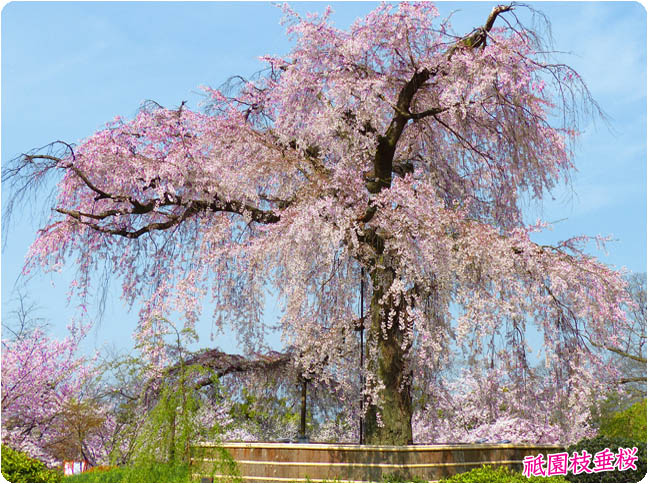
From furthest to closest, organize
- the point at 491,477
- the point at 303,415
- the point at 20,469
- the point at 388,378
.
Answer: the point at 303,415, the point at 388,378, the point at 20,469, the point at 491,477

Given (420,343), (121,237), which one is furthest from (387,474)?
(121,237)

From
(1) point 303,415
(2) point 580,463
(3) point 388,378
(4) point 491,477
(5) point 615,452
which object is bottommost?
(4) point 491,477

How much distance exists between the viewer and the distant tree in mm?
10492

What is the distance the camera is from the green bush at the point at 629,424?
18188mm

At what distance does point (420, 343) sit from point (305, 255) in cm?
243

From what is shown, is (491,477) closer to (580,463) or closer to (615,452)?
(580,463)

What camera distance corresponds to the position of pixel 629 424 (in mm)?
18656

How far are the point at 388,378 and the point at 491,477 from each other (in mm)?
2444

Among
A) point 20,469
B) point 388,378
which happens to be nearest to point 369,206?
point 388,378

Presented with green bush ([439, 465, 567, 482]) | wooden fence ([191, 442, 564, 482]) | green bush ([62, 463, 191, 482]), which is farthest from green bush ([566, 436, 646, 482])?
green bush ([62, 463, 191, 482])

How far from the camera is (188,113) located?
42.9 feet

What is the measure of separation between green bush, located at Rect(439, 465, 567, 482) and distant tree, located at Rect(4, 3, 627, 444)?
1457 mm

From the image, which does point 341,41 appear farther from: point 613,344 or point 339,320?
point 613,344

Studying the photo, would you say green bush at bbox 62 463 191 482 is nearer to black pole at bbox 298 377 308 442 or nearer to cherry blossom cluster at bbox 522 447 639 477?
black pole at bbox 298 377 308 442
